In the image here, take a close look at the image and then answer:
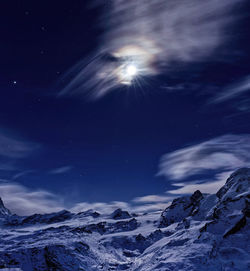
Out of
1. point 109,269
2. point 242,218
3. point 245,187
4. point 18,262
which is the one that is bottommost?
point 109,269

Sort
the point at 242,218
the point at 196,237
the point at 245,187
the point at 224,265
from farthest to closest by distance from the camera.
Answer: the point at 245,187 → the point at 196,237 → the point at 242,218 → the point at 224,265

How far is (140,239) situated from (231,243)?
98406mm

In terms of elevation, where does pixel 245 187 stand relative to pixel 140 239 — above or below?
above

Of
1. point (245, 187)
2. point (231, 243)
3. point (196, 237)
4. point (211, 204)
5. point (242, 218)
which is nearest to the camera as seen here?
point (231, 243)

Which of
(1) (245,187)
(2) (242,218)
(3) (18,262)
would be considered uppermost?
(1) (245,187)

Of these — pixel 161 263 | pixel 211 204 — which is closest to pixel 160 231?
pixel 211 204

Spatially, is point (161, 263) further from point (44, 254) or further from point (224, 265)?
point (44, 254)

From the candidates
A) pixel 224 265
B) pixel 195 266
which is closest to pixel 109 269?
pixel 195 266

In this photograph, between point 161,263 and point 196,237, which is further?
point 196,237

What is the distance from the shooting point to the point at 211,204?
136750 mm

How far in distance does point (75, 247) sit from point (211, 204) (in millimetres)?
73916

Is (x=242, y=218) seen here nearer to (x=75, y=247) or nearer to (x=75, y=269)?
(x=75, y=269)

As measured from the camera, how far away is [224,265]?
63.9m

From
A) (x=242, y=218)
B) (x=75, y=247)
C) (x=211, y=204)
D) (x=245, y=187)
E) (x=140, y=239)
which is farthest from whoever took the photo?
(x=140, y=239)
